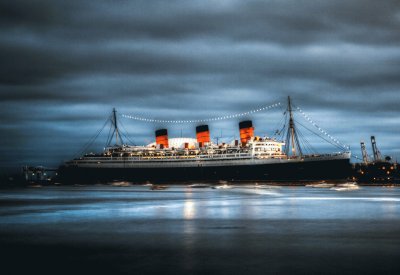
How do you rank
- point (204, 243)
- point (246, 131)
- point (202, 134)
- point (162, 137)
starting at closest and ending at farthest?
point (204, 243) < point (246, 131) < point (202, 134) < point (162, 137)

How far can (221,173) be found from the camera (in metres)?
112

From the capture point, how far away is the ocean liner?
103m

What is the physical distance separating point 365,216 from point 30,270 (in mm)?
20352

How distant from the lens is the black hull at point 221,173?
334 feet

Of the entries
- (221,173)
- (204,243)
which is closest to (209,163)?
(221,173)

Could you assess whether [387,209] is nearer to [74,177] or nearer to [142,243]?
[142,243]

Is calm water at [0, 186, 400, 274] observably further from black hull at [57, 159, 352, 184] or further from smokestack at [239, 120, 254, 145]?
smokestack at [239, 120, 254, 145]

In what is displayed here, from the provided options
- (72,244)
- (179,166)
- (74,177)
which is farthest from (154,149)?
(72,244)

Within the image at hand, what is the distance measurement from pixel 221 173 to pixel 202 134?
12029mm

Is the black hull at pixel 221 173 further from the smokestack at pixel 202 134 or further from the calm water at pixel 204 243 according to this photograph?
the calm water at pixel 204 243

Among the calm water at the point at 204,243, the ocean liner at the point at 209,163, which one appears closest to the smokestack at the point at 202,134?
the ocean liner at the point at 209,163

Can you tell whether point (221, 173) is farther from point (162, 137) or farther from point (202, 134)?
point (162, 137)

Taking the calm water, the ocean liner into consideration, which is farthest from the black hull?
the calm water

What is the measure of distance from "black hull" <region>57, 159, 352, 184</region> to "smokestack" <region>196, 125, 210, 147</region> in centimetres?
733
